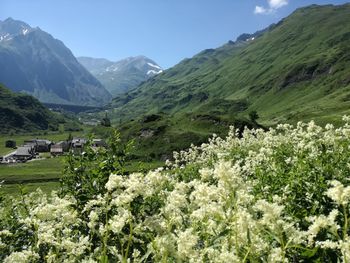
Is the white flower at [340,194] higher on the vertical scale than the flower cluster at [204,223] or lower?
higher

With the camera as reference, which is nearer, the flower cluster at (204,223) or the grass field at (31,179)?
the flower cluster at (204,223)

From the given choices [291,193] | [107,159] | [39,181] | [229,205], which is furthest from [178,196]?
[39,181]

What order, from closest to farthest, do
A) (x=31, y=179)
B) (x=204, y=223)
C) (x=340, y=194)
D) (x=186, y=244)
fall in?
(x=340, y=194) → (x=186, y=244) → (x=204, y=223) → (x=31, y=179)

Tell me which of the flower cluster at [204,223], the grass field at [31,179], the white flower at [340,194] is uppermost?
the white flower at [340,194]

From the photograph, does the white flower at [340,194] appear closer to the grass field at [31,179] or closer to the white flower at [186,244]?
the white flower at [186,244]

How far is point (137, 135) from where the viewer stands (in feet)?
607

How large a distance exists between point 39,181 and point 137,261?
13614 centimetres

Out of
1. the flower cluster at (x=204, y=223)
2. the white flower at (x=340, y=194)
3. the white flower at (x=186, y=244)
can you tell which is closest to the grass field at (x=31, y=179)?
the flower cluster at (x=204, y=223)

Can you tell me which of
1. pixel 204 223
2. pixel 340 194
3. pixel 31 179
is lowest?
pixel 31 179

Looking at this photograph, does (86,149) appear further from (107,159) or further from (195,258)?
(195,258)

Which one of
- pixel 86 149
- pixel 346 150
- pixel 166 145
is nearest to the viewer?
pixel 86 149

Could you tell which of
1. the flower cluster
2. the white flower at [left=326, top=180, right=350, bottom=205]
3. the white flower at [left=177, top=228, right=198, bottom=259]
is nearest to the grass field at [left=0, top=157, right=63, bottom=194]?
the flower cluster

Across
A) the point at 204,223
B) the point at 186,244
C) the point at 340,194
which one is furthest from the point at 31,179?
the point at 340,194

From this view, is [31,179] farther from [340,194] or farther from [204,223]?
[340,194]
